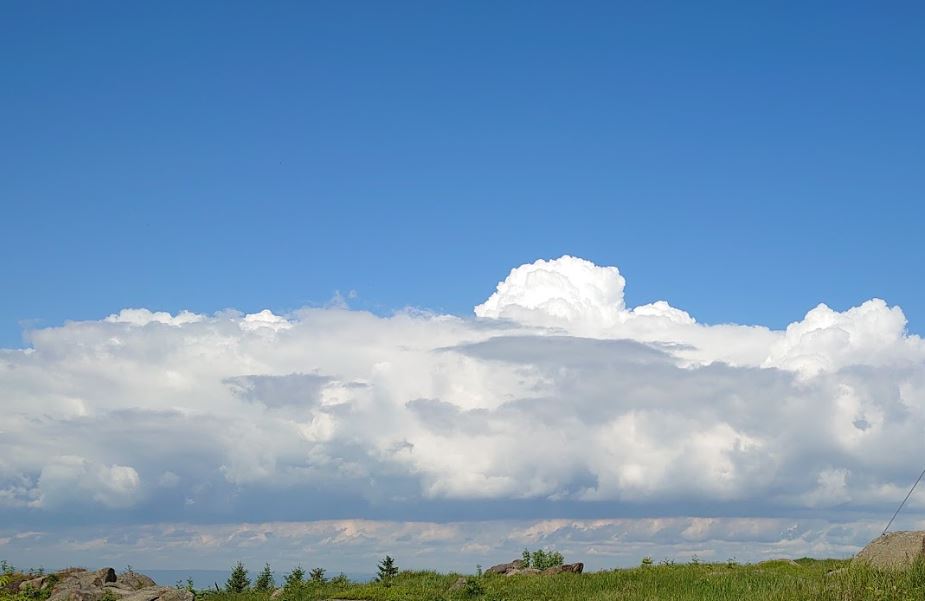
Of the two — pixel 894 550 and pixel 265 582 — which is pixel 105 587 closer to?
pixel 265 582

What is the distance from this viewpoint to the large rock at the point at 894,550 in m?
29.7

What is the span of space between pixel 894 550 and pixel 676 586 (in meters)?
7.37

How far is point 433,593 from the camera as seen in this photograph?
32.7 meters

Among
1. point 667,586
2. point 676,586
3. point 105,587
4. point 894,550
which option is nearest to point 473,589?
point 667,586

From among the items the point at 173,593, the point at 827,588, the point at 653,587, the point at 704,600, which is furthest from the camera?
the point at 173,593

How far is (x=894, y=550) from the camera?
30750 mm

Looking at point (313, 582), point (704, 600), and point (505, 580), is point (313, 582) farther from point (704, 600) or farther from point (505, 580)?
point (704, 600)

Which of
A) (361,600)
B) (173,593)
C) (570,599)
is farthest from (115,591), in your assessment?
(570,599)

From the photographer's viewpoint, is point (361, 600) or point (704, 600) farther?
point (361, 600)

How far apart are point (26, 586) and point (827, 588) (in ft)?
103

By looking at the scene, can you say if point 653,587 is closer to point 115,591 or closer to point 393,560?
point 393,560

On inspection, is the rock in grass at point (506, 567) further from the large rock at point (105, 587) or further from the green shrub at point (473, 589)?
the large rock at point (105, 587)

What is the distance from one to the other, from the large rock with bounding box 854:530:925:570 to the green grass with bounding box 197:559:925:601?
3.03ft

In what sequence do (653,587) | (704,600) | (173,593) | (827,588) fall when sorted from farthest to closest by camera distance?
(173,593), (653,587), (704,600), (827,588)
